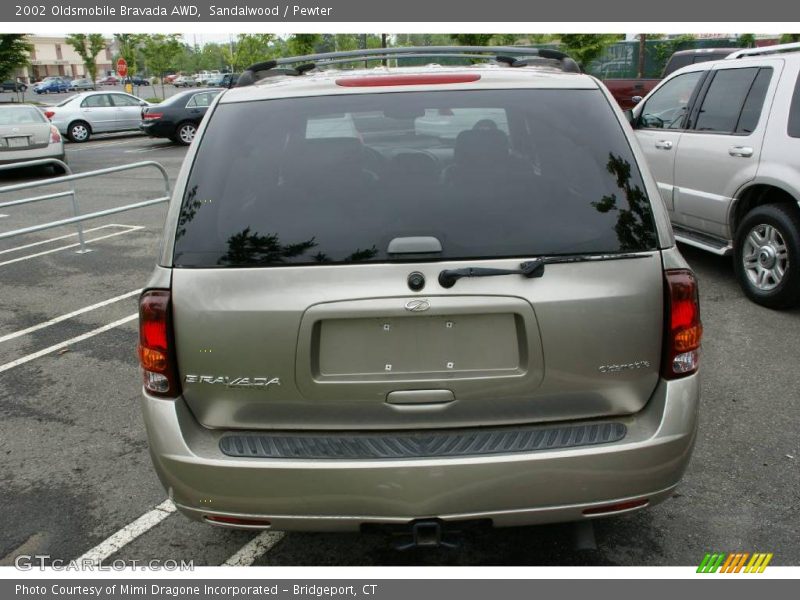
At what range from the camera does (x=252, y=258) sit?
2.41 metres

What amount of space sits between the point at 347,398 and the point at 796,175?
458cm

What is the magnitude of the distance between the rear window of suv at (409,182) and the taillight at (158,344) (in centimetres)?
16

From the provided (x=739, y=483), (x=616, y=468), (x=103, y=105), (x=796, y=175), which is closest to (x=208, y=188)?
(x=616, y=468)

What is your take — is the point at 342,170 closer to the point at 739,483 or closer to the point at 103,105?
the point at 739,483

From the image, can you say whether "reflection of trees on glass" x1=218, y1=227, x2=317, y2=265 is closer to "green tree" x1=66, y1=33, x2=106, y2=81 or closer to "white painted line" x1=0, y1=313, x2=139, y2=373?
"white painted line" x1=0, y1=313, x2=139, y2=373

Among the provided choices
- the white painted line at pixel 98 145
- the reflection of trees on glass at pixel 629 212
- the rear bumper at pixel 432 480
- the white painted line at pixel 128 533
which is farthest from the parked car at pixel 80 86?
the reflection of trees on glass at pixel 629 212

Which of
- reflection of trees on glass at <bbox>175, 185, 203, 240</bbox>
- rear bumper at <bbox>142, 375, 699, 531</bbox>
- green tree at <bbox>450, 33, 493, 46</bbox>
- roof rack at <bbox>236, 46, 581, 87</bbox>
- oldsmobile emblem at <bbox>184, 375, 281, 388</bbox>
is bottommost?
rear bumper at <bbox>142, 375, 699, 531</bbox>

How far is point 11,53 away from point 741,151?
30.4m

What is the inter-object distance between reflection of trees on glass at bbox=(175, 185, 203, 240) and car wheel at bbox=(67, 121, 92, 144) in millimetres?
22868

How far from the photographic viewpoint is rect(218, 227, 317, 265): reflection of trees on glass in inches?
94.7

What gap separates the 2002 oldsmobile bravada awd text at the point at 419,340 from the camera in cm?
236

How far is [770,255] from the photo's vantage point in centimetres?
588

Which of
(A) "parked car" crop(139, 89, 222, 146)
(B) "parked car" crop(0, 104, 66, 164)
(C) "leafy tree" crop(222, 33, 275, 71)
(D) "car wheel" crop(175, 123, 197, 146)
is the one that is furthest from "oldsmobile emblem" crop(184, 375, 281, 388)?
(C) "leafy tree" crop(222, 33, 275, 71)

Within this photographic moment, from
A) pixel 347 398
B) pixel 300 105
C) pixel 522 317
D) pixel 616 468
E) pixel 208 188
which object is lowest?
pixel 616 468
